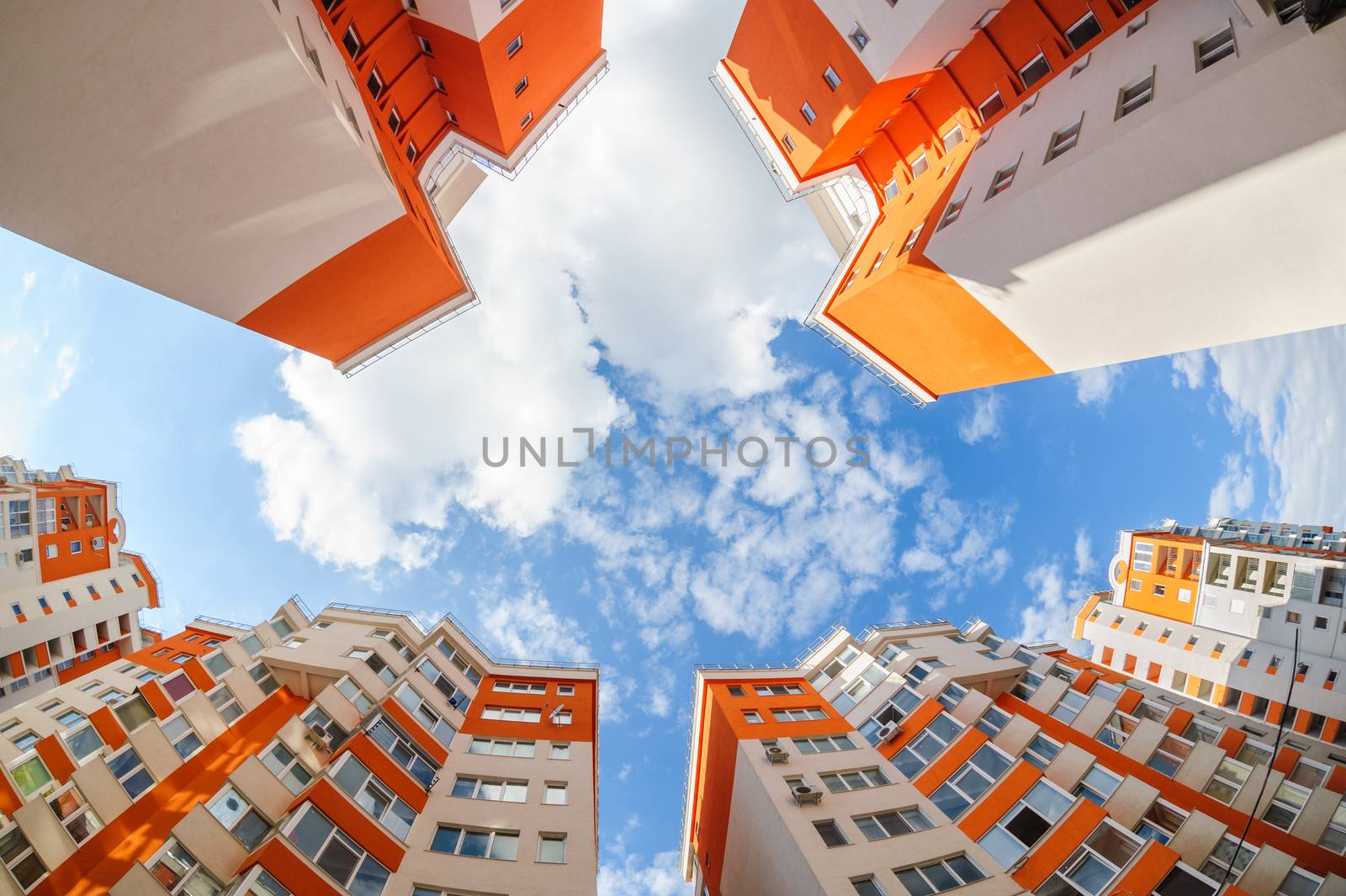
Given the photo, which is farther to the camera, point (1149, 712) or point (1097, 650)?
point (1097, 650)

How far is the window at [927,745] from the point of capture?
2094 centimetres

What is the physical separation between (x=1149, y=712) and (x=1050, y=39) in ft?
93.4

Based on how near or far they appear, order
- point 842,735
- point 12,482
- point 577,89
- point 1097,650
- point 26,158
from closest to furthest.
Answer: point 26,158 < point 842,735 < point 577,89 < point 12,482 < point 1097,650

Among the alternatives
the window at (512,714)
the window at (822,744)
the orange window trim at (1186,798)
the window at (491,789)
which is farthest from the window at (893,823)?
the window at (512,714)

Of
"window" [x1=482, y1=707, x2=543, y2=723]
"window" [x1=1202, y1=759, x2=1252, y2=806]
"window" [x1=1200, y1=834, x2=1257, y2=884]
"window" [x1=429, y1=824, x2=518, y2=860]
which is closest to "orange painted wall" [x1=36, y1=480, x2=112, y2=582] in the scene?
"window" [x1=482, y1=707, x2=543, y2=723]

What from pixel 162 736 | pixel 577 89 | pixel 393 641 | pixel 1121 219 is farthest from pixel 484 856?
pixel 577 89

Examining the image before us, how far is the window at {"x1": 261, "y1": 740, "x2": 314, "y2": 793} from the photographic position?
15602 mm

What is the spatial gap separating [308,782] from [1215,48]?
30614 mm

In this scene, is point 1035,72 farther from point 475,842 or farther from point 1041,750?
point 475,842

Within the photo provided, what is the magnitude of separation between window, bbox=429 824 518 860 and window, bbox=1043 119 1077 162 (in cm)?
2544

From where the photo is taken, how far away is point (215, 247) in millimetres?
11953

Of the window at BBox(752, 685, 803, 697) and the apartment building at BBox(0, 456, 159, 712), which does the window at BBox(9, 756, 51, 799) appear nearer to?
the apartment building at BBox(0, 456, 159, 712)

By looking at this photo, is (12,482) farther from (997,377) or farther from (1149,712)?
(1149,712)

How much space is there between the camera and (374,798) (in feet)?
52.3
